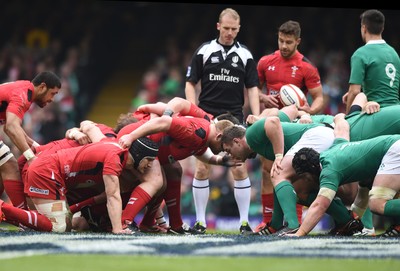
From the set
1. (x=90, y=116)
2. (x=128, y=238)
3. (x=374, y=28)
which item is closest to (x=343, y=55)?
(x=90, y=116)

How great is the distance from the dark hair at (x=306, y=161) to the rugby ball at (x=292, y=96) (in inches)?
70.7

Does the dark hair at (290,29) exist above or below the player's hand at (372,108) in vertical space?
above

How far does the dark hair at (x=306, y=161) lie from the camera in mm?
7426

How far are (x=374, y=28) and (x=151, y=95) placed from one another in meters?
8.94

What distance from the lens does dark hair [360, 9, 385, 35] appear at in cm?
884

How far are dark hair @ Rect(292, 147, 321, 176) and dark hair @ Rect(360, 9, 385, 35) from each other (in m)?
1.98

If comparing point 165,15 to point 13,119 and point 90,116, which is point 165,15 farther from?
point 13,119

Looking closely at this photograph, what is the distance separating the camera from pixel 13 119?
8500mm

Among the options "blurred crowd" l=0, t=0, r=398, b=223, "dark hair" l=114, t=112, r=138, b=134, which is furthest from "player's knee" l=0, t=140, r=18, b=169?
"blurred crowd" l=0, t=0, r=398, b=223

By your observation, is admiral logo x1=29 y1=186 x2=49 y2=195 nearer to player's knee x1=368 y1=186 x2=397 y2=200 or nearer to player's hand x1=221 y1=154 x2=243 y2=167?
player's hand x1=221 y1=154 x2=243 y2=167

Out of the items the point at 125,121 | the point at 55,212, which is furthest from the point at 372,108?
the point at 55,212

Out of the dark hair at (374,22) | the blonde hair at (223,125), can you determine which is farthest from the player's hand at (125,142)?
the dark hair at (374,22)

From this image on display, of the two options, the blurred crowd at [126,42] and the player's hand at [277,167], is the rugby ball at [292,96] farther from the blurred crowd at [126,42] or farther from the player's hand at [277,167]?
the blurred crowd at [126,42]

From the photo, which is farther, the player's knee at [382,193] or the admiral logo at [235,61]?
the admiral logo at [235,61]
